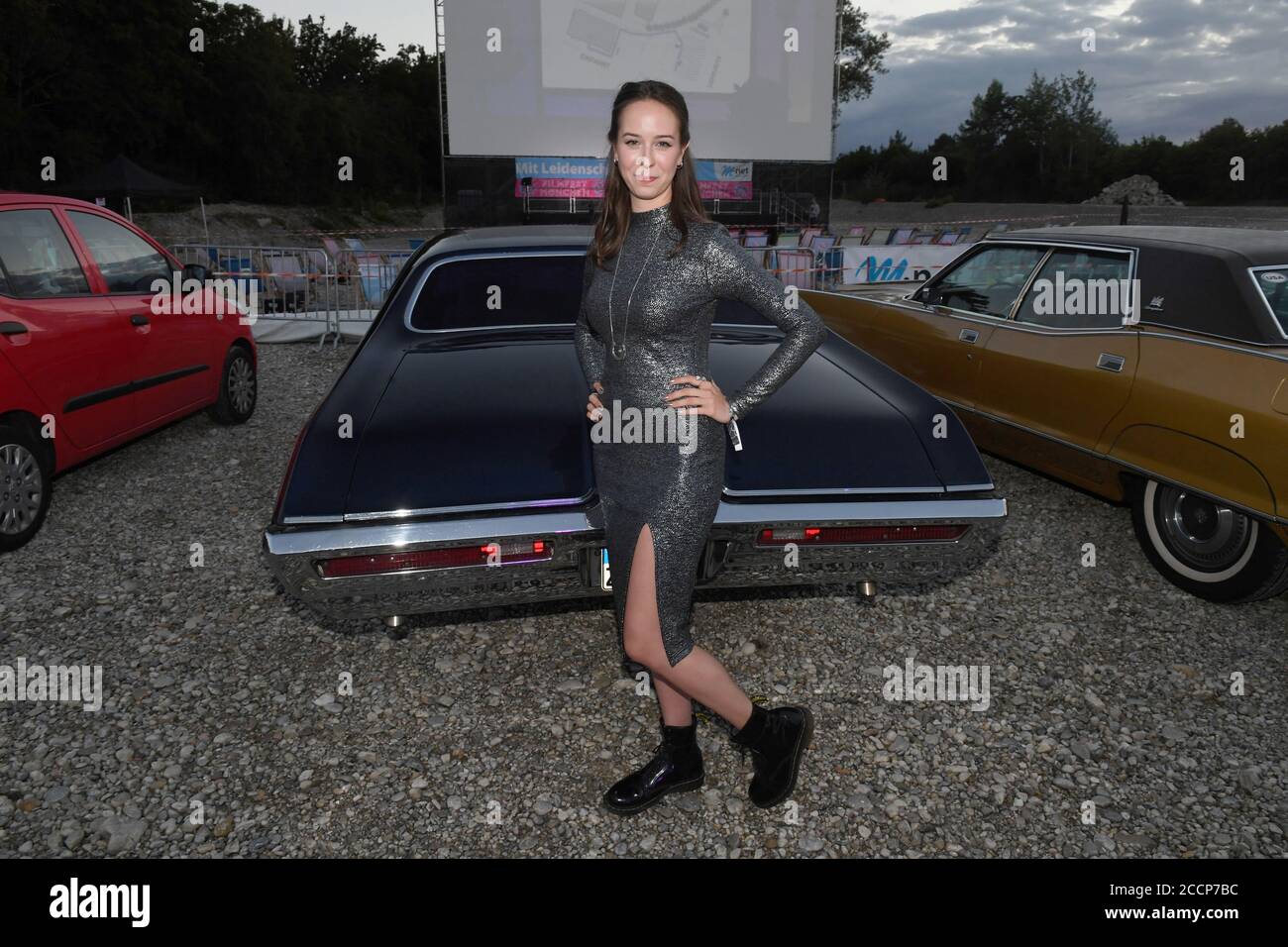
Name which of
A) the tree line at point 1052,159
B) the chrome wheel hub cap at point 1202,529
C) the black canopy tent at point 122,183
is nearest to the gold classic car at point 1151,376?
the chrome wheel hub cap at point 1202,529

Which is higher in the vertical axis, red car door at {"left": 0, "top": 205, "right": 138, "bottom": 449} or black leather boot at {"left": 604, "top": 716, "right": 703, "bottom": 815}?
red car door at {"left": 0, "top": 205, "right": 138, "bottom": 449}

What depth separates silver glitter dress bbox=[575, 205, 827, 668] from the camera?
6.66 feet

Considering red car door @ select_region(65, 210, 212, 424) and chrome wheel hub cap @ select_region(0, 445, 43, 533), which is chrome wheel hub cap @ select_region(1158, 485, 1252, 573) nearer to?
chrome wheel hub cap @ select_region(0, 445, 43, 533)

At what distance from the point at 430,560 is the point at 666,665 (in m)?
0.89

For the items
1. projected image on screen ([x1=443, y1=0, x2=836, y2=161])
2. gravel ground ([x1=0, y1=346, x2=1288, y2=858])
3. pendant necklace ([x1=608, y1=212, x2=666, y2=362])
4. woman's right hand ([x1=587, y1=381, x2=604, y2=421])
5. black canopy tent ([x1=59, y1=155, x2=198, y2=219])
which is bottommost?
gravel ground ([x1=0, y1=346, x2=1288, y2=858])

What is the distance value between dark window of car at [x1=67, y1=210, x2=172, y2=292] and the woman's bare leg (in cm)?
468

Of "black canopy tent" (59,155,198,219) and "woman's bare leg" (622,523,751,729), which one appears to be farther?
"black canopy tent" (59,155,198,219)

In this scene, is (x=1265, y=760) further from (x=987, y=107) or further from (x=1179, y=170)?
(x=987, y=107)

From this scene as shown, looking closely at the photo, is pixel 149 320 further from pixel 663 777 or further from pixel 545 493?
pixel 663 777

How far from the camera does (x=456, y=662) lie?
3.41 meters

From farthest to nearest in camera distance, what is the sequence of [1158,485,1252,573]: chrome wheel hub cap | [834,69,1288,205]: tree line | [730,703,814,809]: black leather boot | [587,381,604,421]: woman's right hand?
[834,69,1288,205]: tree line
[1158,485,1252,573]: chrome wheel hub cap
[730,703,814,809]: black leather boot
[587,381,604,421]: woman's right hand

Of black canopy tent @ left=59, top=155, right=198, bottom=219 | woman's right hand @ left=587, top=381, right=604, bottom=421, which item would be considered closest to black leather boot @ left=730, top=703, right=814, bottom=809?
woman's right hand @ left=587, top=381, right=604, bottom=421

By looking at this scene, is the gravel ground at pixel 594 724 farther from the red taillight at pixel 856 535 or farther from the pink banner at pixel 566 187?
the pink banner at pixel 566 187
